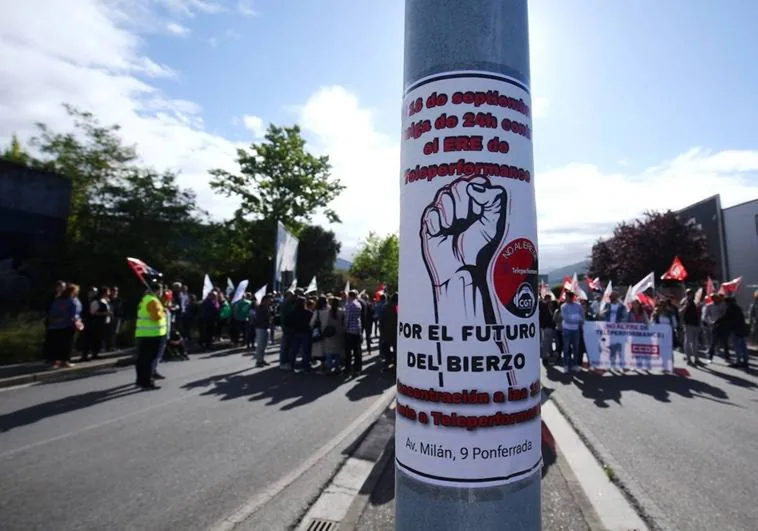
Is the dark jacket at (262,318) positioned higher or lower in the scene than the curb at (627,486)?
higher

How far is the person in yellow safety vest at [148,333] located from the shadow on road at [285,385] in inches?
31.6

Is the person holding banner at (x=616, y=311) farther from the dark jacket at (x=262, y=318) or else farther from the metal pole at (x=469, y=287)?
the metal pole at (x=469, y=287)

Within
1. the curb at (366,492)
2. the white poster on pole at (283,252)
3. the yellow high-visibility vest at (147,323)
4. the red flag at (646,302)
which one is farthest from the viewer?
the white poster on pole at (283,252)

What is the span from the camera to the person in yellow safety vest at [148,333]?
8.64m

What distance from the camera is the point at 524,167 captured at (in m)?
2.24

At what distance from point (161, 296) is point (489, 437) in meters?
8.81

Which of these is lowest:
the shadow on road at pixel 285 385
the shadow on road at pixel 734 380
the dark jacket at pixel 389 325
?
the shadow on road at pixel 285 385

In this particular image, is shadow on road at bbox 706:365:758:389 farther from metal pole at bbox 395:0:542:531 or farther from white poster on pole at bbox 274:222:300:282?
white poster on pole at bbox 274:222:300:282

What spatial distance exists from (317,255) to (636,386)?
1519 inches

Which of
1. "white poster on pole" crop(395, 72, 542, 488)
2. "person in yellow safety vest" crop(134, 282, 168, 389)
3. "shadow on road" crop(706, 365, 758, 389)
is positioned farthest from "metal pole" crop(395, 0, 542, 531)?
"shadow on road" crop(706, 365, 758, 389)

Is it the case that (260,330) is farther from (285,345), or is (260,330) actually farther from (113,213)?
(113,213)

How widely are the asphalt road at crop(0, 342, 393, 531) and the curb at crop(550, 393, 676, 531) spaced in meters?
2.82

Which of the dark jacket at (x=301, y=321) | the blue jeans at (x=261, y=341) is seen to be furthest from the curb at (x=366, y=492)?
the blue jeans at (x=261, y=341)

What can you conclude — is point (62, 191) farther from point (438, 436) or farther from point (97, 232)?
point (438, 436)
